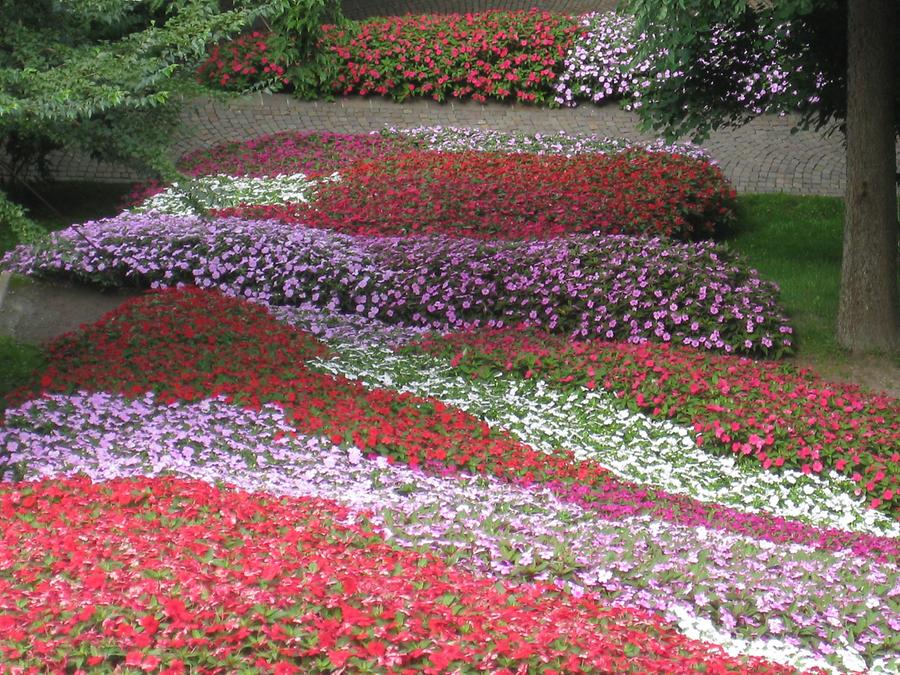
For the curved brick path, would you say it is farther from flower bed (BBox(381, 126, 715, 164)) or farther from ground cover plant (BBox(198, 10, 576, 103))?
flower bed (BBox(381, 126, 715, 164))

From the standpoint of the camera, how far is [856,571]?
515cm

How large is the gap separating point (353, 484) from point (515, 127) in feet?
35.1

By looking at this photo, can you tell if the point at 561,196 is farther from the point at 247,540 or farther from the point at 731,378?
the point at 247,540

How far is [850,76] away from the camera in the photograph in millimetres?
8352

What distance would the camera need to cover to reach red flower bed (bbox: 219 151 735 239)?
34.2ft

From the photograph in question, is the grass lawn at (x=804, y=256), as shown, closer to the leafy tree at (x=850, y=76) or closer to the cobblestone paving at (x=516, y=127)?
the leafy tree at (x=850, y=76)

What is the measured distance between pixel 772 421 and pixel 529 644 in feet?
13.0

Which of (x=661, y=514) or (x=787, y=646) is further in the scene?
(x=661, y=514)

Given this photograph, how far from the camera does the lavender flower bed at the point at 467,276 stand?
28.1 feet

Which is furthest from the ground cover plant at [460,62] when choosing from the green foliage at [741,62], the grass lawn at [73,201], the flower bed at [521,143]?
the green foliage at [741,62]

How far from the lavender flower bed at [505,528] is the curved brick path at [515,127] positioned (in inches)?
315

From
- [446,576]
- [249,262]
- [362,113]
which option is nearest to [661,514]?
[446,576]

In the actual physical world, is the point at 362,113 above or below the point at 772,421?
above

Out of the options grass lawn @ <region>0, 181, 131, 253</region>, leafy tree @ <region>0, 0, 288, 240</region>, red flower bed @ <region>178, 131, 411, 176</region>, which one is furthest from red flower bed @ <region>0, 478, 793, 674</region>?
red flower bed @ <region>178, 131, 411, 176</region>
